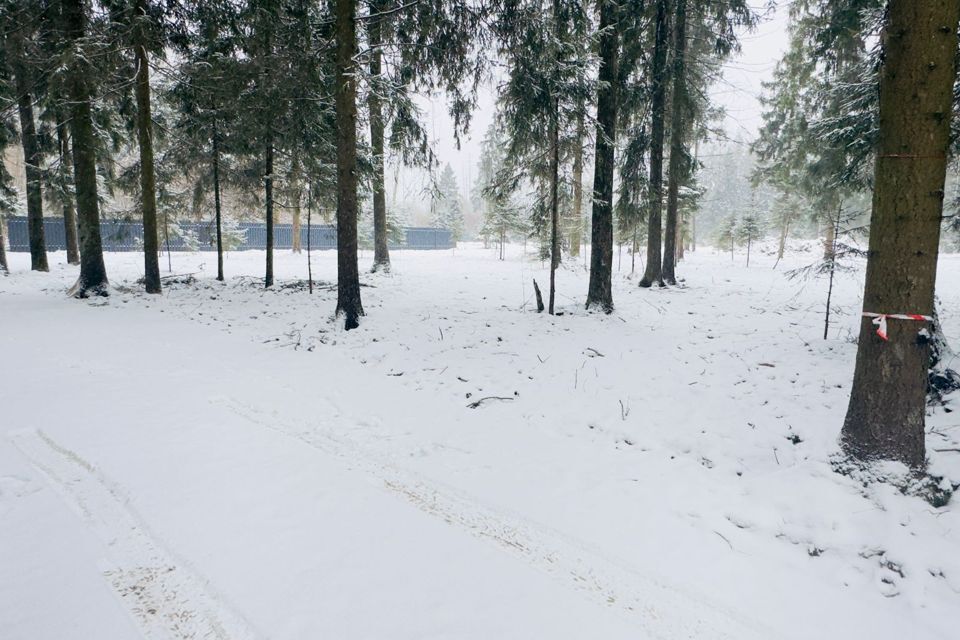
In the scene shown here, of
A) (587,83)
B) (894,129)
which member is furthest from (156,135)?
(894,129)

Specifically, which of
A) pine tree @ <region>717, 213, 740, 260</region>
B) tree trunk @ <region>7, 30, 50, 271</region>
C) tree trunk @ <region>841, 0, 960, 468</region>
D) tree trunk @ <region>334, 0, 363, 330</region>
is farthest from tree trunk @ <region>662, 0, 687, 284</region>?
pine tree @ <region>717, 213, 740, 260</region>

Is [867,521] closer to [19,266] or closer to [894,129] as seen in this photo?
[894,129]

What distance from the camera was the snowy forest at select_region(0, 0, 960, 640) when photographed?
2867 millimetres

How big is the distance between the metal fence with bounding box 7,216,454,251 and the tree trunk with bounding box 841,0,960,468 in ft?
58.5

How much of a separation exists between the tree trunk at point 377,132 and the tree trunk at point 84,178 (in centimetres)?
693

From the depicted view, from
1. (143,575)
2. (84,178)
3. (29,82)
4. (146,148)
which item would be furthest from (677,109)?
(29,82)

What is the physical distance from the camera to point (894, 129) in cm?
349

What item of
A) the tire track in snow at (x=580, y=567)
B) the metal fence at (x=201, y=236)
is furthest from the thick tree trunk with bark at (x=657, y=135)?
the metal fence at (x=201, y=236)

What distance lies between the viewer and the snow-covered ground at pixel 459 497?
106 inches

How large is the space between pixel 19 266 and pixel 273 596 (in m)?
24.2

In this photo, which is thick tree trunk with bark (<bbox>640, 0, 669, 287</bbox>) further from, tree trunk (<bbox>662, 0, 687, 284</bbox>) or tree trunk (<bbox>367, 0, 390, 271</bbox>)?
tree trunk (<bbox>367, 0, 390, 271</bbox>)

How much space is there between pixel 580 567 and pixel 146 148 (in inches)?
556

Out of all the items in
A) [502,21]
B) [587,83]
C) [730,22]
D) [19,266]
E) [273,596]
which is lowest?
[273,596]

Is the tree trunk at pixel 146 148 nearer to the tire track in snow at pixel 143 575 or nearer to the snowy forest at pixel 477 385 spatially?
the snowy forest at pixel 477 385
